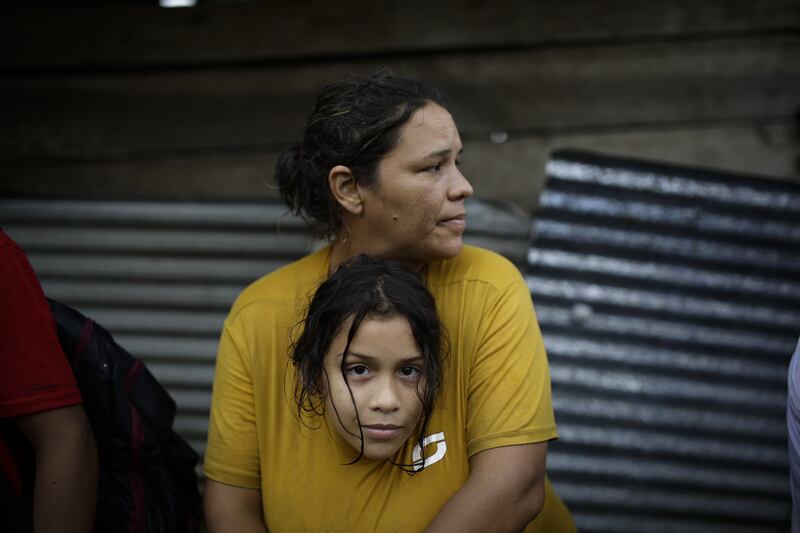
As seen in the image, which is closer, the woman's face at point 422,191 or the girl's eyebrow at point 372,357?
the girl's eyebrow at point 372,357

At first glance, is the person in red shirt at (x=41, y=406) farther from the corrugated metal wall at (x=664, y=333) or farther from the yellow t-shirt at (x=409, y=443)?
the corrugated metal wall at (x=664, y=333)

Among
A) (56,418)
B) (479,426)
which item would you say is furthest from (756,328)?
(56,418)

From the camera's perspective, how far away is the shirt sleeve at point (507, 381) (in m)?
2.24

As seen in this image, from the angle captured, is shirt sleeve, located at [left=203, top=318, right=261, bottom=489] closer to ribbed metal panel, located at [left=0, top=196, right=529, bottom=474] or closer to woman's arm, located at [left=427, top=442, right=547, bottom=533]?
woman's arm, located at [left=427, top=442, right=547, bottom=533]

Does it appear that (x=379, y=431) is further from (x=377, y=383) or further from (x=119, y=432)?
(x=119, y=432)

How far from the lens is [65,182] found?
3736 mm

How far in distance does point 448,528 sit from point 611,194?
182 centimetres

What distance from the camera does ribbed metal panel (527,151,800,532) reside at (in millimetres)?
3543

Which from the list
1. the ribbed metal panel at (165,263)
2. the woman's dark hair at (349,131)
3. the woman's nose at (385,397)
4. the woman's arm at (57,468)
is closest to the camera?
the woman's nose at (385,397)

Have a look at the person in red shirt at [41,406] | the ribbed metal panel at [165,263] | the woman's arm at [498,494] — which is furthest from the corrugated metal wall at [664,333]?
the person in red shirt at [41,406]

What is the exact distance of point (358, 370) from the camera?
216cm

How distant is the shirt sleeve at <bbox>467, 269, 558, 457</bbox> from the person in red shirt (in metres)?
0.97

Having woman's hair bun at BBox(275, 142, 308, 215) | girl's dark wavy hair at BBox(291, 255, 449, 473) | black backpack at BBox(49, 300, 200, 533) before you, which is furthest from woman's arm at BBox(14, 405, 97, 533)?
woman's hair bun at BBox(275, 142, 308, 215)

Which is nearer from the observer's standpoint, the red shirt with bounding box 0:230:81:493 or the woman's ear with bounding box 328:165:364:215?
the red shirt with bounding box 0:230:81:493
